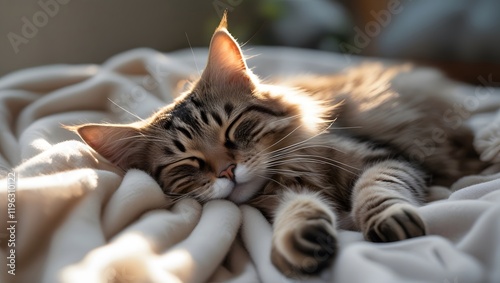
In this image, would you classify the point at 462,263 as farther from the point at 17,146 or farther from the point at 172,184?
the point at 17,146

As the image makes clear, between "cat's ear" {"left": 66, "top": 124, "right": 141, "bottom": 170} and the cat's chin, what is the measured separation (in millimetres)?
318

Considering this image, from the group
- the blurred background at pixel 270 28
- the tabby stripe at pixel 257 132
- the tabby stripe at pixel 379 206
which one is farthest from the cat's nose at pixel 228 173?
the blurred background at pixel 270 28

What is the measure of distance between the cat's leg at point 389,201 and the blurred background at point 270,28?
1104mm

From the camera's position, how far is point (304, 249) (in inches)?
35.5

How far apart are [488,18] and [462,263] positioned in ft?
6.80

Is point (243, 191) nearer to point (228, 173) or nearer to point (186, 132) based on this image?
point (228, 173)

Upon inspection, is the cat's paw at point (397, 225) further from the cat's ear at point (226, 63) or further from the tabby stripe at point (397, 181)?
the cat's ear at point (226, 63)

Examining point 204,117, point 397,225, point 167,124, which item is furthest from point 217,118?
point 397,225

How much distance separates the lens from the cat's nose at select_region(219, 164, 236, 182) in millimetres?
1198

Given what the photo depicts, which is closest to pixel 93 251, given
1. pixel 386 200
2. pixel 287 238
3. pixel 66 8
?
pixel 287 238

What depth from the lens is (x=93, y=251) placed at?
35.0 inches

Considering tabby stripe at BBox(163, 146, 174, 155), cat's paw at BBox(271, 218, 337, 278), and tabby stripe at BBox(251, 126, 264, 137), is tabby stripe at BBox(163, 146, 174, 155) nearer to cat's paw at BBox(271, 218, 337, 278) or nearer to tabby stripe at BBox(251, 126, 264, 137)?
tabby stripe at BBox(251, 126, 264, 137)

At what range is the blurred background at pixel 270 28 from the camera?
254 cm

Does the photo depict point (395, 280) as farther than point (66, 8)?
No
